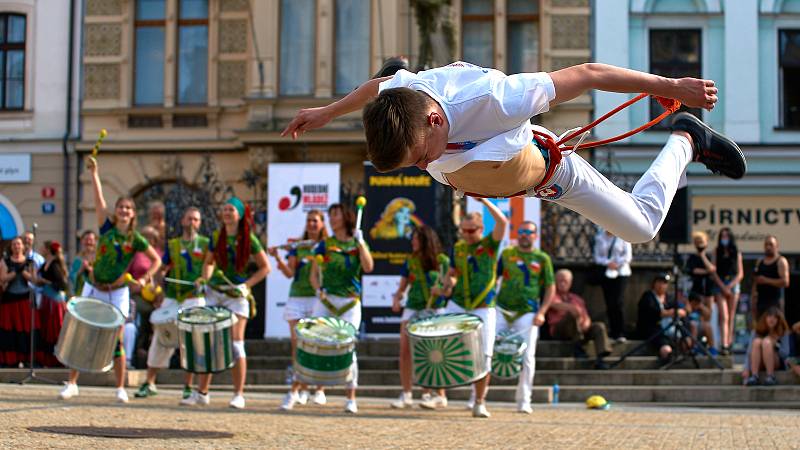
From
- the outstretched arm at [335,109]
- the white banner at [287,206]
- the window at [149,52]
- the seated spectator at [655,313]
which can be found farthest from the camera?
the window at [149,52]

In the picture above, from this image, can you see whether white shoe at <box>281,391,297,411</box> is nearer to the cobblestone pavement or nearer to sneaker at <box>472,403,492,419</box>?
the cobblestone pavement

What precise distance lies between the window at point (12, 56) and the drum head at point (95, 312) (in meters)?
19.5

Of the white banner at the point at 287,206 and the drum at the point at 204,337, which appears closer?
the drum at the point at 204,337

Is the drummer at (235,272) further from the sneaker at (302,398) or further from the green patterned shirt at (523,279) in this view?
the green patterned shirt at (523,279)

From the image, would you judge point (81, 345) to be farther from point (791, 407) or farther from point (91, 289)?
point (791, 407)

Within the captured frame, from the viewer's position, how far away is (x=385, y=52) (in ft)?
98.7

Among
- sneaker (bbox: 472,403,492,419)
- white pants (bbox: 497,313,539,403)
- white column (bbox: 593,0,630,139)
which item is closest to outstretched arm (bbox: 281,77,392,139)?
sneaker (bbox: 472,403,492,419)

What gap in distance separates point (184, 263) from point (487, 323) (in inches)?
133

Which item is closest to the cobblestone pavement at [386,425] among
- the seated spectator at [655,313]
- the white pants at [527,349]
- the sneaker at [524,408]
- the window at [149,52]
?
the sneaker at [524,408]

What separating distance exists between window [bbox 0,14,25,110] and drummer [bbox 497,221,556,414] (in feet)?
65.4

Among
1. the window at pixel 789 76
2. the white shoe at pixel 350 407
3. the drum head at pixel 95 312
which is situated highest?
the window at pixel 789 76

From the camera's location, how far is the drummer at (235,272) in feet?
46.8

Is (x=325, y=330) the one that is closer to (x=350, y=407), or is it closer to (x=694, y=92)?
(x=350, y=407)

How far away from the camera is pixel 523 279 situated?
1515 cm
